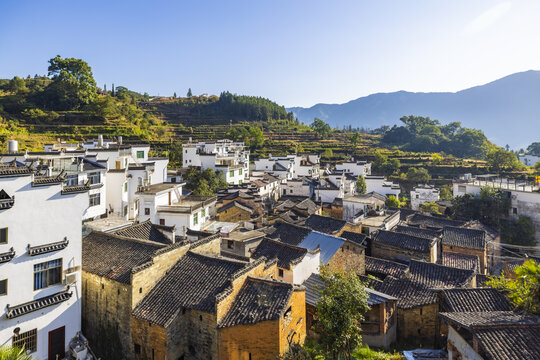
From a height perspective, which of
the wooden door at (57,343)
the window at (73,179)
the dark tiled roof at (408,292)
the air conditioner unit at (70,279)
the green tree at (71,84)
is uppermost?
the green tree at (71,84)

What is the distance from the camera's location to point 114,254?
13859mm

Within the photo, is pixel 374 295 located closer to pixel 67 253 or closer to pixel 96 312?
pixel 96 312

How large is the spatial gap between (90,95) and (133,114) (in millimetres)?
9795

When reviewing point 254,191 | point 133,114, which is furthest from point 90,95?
point 254,191

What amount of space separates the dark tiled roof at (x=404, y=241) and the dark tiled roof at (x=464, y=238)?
512 cm

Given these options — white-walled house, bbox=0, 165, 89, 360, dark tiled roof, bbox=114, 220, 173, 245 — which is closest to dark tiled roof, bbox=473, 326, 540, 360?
dark tiled roof, bbox=114, 220, 173, 245

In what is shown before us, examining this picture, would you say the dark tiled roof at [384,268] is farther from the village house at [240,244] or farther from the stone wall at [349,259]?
the village house at [240,244]

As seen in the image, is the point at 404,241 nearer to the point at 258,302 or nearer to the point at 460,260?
the point at 460,260

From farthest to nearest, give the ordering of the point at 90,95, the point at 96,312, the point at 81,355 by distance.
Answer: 1. the point at 90,95
2. the point at 96,312
3. the point at 81,355

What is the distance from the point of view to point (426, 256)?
21984mm

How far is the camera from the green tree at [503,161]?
58.5 m

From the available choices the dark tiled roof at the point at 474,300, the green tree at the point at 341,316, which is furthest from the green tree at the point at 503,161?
the green tree at the point at 341,316

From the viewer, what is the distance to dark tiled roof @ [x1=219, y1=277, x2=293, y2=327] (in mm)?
10680

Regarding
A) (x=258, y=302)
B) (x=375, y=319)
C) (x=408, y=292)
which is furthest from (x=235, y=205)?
(x=258, y=302)
